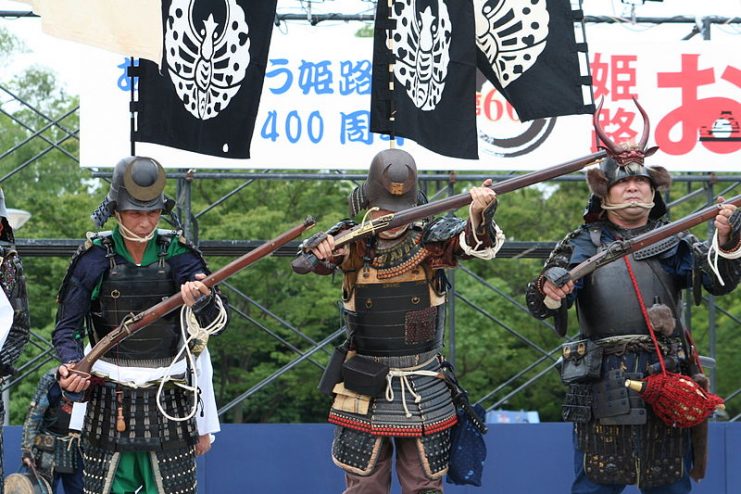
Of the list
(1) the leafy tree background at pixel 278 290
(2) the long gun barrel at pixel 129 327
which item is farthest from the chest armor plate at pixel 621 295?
(1) the leafy tree background at pixel 278 290

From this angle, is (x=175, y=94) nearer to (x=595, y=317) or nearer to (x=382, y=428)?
(x=382, y=428)

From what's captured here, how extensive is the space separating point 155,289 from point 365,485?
1221mm

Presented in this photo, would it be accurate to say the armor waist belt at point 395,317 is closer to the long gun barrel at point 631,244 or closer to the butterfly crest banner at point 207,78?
the long gun barrel at point 631,244

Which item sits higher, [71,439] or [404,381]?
[404,381]

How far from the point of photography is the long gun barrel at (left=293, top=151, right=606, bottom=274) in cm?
488

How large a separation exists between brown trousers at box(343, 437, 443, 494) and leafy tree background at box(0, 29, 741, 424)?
924 cm

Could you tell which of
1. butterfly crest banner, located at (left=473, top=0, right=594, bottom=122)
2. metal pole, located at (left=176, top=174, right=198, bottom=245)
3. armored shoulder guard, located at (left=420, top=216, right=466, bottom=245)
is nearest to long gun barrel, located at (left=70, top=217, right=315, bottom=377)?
armored shoulder guard, located at (left=420, top=216, right=466, bottom=245)

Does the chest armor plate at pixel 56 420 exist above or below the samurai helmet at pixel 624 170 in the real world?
below

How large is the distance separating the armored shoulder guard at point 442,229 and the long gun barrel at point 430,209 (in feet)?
0.42

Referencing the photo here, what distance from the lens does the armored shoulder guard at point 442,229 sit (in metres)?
5.05

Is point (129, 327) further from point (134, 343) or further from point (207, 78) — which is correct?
point (207, 78)

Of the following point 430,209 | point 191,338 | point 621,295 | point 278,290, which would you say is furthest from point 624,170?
point 278,290

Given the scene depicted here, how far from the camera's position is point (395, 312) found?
5.13 m

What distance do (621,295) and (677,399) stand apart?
0.53 metres
